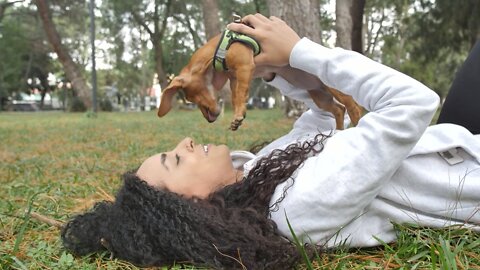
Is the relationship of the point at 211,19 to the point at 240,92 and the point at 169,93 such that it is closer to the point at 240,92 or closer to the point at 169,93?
the point at 169,93

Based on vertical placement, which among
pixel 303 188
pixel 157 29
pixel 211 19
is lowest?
pixel 303 188

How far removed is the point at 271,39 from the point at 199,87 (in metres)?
0.41

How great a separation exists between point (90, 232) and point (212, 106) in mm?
755

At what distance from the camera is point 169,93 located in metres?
2.25

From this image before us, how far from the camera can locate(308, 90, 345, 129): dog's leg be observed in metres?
2.47

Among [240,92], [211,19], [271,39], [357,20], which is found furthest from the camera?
[211,19]

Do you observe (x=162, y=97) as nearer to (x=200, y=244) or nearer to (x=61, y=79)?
(x=200, y=244)

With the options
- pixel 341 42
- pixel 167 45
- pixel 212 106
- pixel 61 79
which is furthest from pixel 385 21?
pixel 61 79

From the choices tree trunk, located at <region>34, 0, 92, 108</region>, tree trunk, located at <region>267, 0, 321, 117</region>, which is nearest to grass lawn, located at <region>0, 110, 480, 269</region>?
tree trunk, located at <region>267, 0, 321, 117</region>

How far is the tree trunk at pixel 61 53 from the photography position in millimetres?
19344

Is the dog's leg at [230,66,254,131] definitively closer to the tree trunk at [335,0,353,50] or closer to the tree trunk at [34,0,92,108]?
the tree trunk at [335,0,353,50]

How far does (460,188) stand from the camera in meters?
1.86

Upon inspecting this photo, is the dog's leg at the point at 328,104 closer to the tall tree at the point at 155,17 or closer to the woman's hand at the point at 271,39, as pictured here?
the woman's hand at the point at 271,39

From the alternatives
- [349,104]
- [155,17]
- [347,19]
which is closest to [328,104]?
[349,104]
